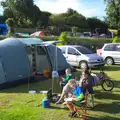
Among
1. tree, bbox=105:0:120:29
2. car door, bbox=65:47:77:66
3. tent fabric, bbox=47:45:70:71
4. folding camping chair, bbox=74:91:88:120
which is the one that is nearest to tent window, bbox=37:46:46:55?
tent fabric, bbox=47:45:70:71

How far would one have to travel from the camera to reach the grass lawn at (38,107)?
30.0ft

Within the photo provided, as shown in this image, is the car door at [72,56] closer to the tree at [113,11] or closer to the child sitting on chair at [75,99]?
the child sitting on chair at [75,99]

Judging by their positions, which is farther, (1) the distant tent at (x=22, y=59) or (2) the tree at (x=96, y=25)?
(2) the tree at (x=96, y=25)

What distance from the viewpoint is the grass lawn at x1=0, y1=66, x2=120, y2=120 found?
9141 mm

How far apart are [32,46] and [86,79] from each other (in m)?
7.51

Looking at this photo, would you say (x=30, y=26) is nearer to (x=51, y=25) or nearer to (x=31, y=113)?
(x=51, y=25)

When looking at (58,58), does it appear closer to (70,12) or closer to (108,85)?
(108,85)

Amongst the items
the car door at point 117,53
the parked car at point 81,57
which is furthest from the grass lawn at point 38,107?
the car door at point 117,53

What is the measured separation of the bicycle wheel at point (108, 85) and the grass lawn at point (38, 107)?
184mm

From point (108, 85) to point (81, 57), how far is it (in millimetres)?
7410

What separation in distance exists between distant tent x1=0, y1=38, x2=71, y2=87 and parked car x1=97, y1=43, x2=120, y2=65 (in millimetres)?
6156

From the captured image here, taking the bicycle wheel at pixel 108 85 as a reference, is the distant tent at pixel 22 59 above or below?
above

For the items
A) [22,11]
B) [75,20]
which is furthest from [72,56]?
[75,20]

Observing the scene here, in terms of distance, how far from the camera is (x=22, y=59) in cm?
1485
